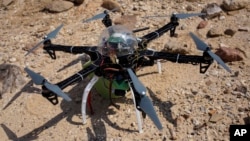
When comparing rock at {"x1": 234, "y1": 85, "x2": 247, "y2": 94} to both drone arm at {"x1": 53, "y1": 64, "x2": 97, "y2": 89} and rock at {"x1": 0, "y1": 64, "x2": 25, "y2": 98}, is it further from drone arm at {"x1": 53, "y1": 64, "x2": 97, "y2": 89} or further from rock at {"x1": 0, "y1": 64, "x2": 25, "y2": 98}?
rock at {"x1": 0, "y1": 64, "x2": 25, "y2": 98}

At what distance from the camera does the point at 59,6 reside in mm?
10305

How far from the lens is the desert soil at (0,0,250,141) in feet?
21.3

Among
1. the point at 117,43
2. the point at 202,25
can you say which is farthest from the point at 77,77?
the point at 202,25

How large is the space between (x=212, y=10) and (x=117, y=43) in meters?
3.50

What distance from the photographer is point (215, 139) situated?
20.2ft

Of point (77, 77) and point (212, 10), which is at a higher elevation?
point (212, 10)

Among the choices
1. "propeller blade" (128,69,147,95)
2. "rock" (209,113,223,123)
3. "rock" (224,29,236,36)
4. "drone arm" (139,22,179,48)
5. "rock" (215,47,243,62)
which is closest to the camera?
"propeller blade" (128,69,147,95)

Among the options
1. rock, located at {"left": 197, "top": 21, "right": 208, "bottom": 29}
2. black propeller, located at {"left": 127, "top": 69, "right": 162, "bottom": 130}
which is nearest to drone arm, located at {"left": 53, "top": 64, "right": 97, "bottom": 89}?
black propeller, located at {"left": 127, "top": 69, "right": 162, "bottom": 130}

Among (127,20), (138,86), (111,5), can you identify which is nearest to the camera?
(138,86)

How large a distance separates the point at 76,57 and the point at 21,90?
4.91 feet

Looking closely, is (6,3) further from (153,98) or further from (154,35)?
(153,98)

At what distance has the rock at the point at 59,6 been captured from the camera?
10234 mm

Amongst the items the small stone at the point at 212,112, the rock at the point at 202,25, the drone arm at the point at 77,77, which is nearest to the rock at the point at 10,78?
the drone arm at the point at 77,77

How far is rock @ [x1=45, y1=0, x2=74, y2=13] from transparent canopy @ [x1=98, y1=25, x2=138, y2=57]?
3.60m
